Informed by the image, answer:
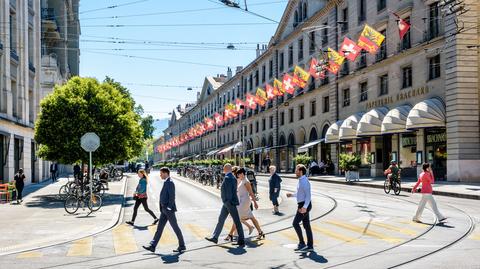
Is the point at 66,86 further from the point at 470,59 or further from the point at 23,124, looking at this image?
the point at 470,59

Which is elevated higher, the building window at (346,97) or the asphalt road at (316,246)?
the building window at (346,97)

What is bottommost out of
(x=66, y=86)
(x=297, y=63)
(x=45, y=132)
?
(x=45, y=132)

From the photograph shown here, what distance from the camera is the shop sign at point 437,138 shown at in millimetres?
32569

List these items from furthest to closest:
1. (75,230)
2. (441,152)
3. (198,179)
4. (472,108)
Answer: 1. (198,179)
2. (441,152)
3. (472,108)
4. (75,230)

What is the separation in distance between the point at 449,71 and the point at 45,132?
23.3 metres

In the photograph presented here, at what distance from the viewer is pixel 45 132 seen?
1032 inches

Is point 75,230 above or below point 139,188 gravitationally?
below

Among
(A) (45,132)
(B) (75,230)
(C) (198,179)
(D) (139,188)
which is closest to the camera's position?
(B) (75,230)

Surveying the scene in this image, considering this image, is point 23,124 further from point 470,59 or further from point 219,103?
point 219,103

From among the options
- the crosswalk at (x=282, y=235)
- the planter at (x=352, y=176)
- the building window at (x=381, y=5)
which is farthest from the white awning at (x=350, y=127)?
the crosswalk at (x=282, y=235)

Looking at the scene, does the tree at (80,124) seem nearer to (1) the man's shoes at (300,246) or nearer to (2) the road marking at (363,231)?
(2) the road marking at (363,231)

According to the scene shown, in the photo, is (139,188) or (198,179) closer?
(139,188)

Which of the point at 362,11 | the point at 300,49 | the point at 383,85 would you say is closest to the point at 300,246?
the point at 383,85

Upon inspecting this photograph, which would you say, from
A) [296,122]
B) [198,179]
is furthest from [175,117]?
[198,179]
